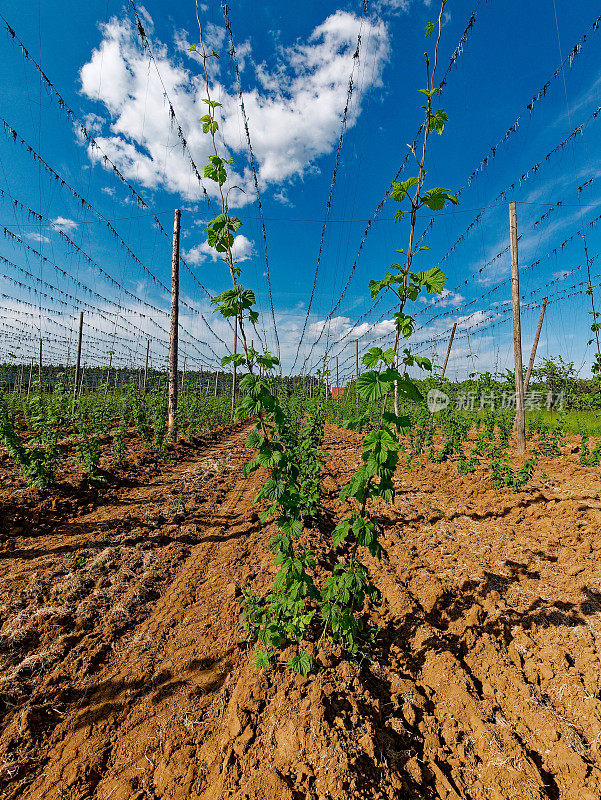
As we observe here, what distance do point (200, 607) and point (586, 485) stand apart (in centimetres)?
742

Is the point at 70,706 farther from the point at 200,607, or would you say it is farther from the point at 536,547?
the point at 536,547

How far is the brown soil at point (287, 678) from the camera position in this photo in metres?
1.85

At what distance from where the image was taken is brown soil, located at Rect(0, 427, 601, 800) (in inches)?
73.0

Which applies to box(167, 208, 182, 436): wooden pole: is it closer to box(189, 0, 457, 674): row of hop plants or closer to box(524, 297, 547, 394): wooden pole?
box(189, 0, 457, 674): row of hop plants

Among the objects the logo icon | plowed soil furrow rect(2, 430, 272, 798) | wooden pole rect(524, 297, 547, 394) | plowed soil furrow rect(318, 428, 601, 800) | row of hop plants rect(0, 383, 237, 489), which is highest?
wooden pole rect(524, 297, 547, 394)

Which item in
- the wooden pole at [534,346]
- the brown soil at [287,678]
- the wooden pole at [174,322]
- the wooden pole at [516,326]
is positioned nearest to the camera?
the brown soil at [287,678]

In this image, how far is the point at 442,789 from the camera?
70.9 inches

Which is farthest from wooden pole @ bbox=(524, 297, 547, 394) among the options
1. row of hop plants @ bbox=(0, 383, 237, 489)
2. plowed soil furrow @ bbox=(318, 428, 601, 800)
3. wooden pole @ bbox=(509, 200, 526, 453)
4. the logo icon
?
row of hop plants @ bbox=(0, 383, 237, 489)

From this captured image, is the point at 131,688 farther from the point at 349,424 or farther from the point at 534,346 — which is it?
the point at 534,346

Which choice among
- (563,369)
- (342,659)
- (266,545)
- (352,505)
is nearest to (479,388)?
(563,369)

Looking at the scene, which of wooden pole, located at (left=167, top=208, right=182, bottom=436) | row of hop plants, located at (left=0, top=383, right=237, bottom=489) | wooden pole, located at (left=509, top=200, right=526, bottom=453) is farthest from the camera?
wooden pole, located at (left=167, top=208, right=182, bottom=436)

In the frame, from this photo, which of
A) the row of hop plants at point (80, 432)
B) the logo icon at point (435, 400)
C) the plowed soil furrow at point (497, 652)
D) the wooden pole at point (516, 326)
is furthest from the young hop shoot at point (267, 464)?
the logo icon at point (435, 400)

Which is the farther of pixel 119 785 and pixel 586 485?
pixel 586 485

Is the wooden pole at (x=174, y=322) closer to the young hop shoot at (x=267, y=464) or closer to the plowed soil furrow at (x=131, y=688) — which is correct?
the plowed soil furrow at (x=131, y=688)
